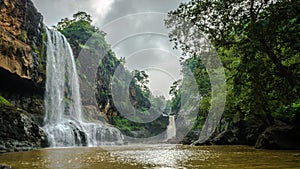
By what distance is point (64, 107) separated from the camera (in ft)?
A: 80.8

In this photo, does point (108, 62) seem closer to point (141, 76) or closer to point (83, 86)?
point (83, 86)

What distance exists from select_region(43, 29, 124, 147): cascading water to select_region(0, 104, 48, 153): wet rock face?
3840 mm

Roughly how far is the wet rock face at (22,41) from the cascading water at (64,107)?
1806mm

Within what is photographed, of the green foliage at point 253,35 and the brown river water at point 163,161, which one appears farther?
the green foliage at point 253,35

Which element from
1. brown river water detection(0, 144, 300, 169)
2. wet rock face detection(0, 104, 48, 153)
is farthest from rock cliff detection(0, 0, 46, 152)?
brown river water detection(0, 144, 300, 169)

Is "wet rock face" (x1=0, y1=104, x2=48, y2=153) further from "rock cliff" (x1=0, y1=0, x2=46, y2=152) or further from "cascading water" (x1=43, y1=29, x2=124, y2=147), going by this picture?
"cascading water" (x1=43, y1=29, x2=124, y2=147)

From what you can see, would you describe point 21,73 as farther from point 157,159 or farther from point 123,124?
point 123,124

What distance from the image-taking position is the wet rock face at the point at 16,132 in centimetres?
1177

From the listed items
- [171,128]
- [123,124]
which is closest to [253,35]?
[123,124]

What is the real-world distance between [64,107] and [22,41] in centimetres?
786

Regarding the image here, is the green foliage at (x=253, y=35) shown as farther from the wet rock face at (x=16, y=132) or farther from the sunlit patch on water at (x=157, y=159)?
the wet rock face at (x=16, y=132)

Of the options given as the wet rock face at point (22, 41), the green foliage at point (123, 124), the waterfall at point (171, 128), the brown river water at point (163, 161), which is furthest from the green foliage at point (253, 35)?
the waterfall at point (171, 128)

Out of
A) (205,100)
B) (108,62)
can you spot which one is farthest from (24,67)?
(108,62)

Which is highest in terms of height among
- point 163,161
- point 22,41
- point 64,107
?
point 22,41
